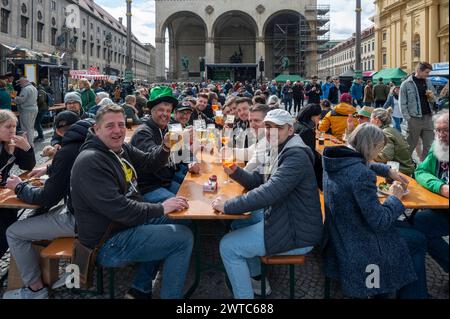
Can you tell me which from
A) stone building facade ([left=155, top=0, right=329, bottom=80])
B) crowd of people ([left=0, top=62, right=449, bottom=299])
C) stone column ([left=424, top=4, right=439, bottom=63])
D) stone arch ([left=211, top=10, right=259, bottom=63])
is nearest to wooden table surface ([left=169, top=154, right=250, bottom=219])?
crowd of people ([left=0, top=62, right=449, bottom=299])

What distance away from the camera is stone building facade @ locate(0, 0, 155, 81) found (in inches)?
1214

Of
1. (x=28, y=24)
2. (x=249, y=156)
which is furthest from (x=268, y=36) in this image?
(x=249, y=156)

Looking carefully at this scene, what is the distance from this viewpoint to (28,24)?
1316 inches

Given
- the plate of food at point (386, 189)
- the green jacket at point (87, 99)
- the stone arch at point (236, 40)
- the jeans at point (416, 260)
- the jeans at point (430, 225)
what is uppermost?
the stone arch at point (236, 40)

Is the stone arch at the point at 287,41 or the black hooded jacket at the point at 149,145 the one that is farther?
the stone arch at the point at 287,41

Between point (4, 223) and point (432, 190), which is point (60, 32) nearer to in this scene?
point (4, 223)

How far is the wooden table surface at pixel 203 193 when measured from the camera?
8.55 feet

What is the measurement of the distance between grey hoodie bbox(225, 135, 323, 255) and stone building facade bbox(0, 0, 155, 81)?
29699mm

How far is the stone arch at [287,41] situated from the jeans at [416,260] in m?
41.9

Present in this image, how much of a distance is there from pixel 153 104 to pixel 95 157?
5.22ft

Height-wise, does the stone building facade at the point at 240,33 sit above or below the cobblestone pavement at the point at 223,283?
above

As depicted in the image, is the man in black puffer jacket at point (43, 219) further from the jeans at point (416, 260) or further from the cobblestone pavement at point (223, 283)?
the jeans at point (416, 260)

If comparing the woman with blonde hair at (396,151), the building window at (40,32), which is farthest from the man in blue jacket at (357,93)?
the building window at (40,32)
